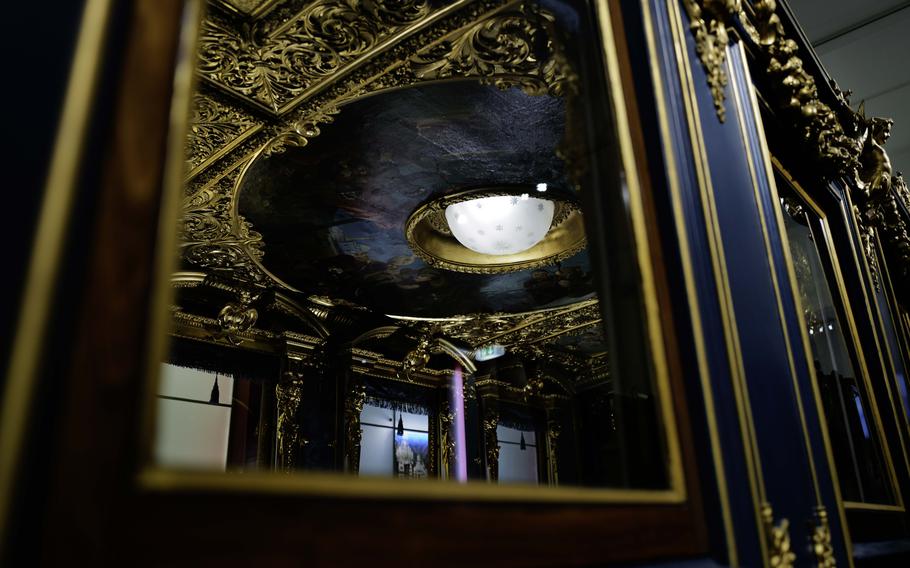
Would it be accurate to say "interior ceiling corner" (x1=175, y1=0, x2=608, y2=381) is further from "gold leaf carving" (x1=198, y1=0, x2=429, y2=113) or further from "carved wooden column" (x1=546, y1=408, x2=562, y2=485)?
"carved wooden column" (x1=546, y1=408, x2=562, y2=485)

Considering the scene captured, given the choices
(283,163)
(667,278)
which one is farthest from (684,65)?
(283,163)

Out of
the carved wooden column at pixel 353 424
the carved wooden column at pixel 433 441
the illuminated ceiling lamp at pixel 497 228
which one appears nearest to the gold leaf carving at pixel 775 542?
the illuminated ceiling lamp at pixel 497 228

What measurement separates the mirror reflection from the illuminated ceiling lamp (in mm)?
20

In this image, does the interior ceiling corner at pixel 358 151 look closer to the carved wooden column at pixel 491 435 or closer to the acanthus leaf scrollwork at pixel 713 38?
the acanthus leaf scrollwork at pixel 713 38

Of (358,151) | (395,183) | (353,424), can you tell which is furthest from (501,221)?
(353,424)

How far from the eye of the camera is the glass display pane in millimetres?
1706

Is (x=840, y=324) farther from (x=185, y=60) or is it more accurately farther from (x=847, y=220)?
(x=185, y=60)

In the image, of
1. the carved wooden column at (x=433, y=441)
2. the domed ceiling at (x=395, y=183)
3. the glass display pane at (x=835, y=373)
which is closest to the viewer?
the glass display pane at (x=835, y=373)

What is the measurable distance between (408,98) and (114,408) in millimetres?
3214

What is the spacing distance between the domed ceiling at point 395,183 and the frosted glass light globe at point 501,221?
0.24 m


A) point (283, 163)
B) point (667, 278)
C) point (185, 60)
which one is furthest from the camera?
point (283, 163)

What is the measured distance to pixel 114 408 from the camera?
0.44m

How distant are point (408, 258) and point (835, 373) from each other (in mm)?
4118

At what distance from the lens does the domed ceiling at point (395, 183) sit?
141 inches
